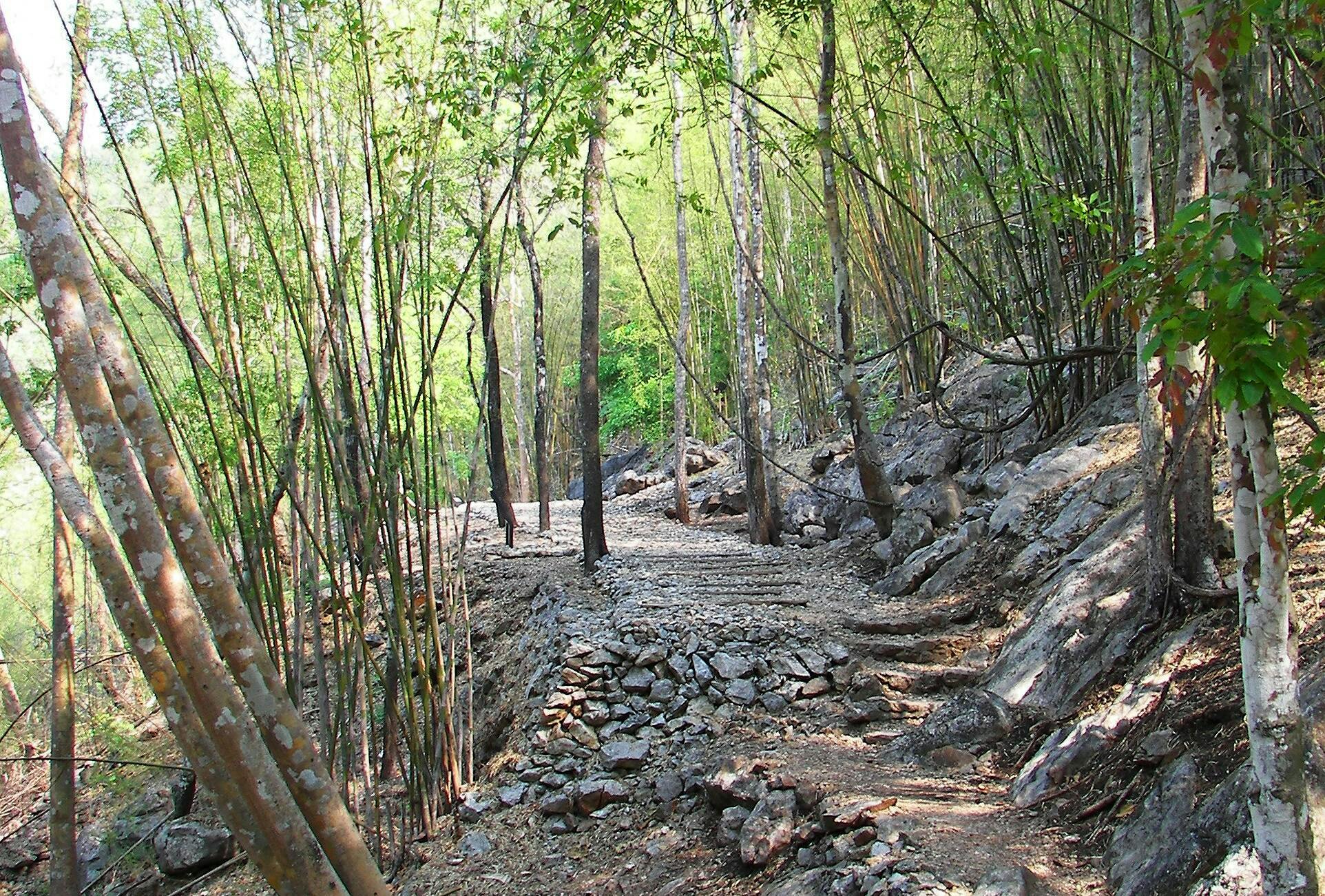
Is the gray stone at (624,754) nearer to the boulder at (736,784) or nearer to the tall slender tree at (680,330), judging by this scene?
the boulder at (736,784)

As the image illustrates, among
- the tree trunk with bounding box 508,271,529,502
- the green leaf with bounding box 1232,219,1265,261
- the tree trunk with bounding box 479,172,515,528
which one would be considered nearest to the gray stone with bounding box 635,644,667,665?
the tree trunk with bounding box 479,172,515,528

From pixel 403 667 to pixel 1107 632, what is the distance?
257 cm

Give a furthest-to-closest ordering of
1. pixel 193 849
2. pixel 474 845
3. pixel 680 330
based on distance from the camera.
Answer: pixel 680 330 → pixel 193 849 → pixel 474 845

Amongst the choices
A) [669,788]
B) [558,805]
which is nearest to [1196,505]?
[669,788]

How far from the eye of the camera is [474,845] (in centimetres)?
365

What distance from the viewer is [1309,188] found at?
448 centimetres

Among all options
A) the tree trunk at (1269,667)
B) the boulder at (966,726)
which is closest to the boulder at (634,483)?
the boulder at (966,726)

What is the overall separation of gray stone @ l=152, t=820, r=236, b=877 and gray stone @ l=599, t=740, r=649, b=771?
2.48 m

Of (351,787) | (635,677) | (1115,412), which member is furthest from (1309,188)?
(351,787)

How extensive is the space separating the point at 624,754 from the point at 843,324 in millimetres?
3166

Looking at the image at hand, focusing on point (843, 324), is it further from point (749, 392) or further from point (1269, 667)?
point (1269, 667)

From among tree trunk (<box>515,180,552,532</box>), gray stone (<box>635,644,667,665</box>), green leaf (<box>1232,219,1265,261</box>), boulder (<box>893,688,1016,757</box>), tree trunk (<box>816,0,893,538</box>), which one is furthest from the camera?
tree trunk (<box>515,180,552,532</box>)

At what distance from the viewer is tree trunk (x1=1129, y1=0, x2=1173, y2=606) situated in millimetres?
2859

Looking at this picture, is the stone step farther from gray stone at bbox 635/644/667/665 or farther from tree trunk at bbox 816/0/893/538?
tree trunk at bbox 816/0/893/538
